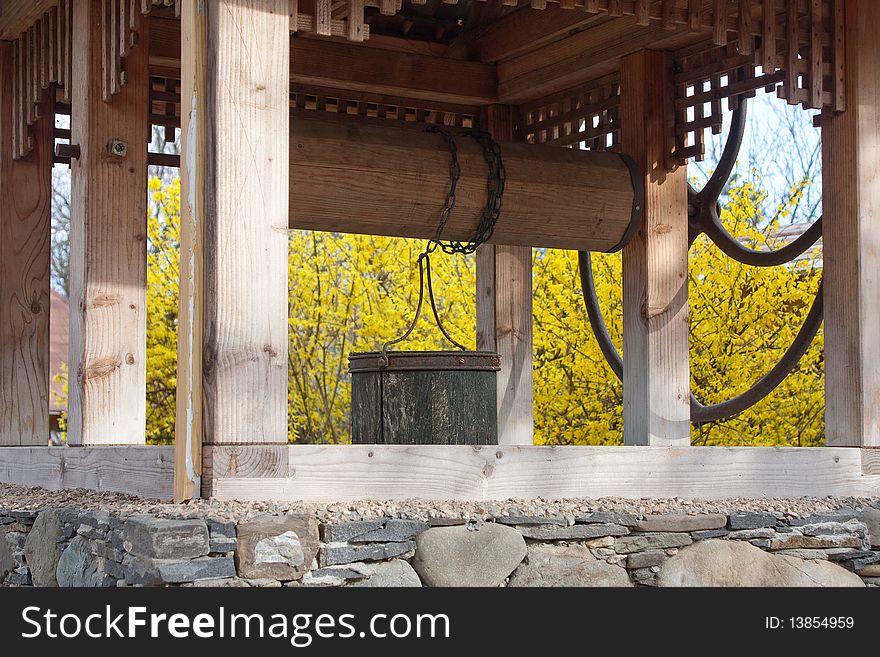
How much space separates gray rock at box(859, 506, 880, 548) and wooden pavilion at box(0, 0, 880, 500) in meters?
0.15

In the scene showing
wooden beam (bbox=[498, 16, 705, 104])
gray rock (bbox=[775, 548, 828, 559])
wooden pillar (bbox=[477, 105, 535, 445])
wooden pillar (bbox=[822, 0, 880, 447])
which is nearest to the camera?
gray rock (bbox=[775, 548, 828, 559])

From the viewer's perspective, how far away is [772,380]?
16.8ft

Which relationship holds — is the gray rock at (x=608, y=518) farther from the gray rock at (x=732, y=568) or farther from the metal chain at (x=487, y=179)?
the metal chain at (x=487, y=179)

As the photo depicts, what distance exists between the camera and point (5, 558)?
3805mm

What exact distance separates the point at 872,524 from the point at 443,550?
5.08ft

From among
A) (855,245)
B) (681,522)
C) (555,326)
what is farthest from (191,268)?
(555,326)

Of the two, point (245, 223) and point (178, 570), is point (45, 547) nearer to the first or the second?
point (178, 570)

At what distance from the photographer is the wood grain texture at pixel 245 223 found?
2754mm

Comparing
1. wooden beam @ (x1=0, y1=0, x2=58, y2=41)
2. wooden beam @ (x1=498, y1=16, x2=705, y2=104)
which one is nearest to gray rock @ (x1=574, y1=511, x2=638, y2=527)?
wooden beam @ (x1=498, y1=16, x2=705, y2=104)

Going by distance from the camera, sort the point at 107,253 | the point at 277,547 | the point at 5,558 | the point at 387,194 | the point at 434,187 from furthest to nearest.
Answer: the point at 434,187 < the point at 387,194 < the point at 107,253 < the point at 5,558 < the point at 277,547

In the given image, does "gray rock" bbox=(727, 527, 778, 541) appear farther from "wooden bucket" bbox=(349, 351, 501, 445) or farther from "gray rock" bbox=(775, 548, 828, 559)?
"wooden bucket" bbox=(349, 351, 501, 445)

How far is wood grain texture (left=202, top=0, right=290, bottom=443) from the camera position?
2754mm

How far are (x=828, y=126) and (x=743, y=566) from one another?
158 centimetres
